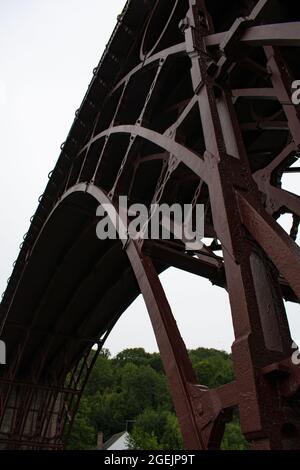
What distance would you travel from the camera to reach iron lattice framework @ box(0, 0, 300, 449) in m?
3.59

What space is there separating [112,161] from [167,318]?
6848mm

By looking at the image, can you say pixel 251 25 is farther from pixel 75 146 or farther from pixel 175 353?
pixel 75 146

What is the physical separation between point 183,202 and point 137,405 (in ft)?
198

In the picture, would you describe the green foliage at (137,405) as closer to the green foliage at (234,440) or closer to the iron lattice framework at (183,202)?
the green foliage at (234,440)

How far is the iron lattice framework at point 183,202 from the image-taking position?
359 centimetres

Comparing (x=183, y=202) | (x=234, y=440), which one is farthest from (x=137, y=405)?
(x=183, y=202)

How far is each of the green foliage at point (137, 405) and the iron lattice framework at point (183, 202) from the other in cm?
3577

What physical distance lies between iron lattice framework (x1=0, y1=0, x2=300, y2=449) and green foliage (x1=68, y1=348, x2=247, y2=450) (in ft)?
117

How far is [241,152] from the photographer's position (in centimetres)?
453

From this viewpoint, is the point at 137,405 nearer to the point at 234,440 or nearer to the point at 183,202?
the point at 234,440

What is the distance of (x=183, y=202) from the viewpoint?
1084cm

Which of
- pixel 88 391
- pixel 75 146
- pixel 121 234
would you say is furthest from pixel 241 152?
pixel 88 391

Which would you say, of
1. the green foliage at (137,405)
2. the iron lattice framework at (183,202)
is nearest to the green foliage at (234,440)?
the green foliage at (137,405)

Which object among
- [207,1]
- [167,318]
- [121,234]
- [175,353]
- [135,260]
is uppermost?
[207,1]
